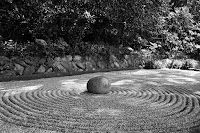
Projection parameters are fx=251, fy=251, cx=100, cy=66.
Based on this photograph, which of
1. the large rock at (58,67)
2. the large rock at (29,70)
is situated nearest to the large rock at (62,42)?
the large rock at (58,67)

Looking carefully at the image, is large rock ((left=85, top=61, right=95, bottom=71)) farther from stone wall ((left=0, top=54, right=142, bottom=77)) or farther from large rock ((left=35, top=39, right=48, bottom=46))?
large rock ((left=35, top=39, right=48, bottom=46))

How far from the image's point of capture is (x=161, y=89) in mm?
6699

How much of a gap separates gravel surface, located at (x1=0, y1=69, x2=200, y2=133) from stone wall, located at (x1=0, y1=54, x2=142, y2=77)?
1754 millimetres

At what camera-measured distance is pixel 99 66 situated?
11031 millimetres

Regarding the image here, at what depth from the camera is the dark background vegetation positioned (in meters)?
9.51

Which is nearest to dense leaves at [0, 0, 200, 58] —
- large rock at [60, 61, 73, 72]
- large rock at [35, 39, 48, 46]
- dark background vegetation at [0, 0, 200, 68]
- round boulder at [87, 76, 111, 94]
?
dark background vegetation at [0, 0, 200, 68]

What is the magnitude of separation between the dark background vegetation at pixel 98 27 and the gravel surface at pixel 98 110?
363cm

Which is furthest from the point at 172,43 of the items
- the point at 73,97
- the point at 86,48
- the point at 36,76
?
the point at 73,97

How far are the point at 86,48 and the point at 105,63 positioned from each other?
3.90 feet

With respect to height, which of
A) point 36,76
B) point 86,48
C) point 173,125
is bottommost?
point 173,125

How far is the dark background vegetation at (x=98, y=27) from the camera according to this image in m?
9.51

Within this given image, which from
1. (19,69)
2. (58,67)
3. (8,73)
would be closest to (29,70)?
(19,69)

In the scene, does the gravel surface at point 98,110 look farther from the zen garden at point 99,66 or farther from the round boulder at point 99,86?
the round boulder at point 99,86

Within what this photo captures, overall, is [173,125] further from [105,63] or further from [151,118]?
[105,63]
